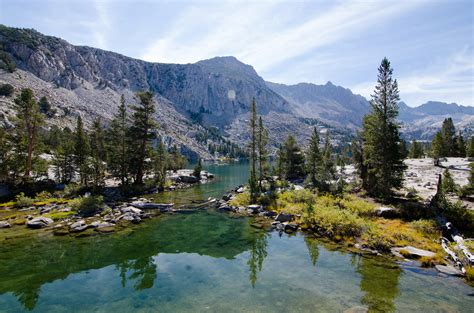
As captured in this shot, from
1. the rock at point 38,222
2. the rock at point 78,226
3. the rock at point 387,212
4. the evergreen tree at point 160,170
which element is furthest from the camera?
the evergreen tree at point 160,170

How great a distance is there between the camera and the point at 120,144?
4944 centimetres

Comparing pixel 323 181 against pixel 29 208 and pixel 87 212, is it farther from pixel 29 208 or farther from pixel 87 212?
pixel 29 208

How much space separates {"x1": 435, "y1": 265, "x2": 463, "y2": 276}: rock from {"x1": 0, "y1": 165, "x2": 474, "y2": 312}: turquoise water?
65cm

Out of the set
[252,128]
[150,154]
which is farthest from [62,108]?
[252,128]

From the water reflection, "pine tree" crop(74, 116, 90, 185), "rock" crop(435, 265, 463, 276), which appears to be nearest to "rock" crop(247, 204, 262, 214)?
the water reflection

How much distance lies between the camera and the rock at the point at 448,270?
15.9 m

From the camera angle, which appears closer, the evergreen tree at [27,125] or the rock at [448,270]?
the rock at [448,270]

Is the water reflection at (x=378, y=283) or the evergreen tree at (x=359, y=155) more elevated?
the evergreen tree at (x=359, y=155)

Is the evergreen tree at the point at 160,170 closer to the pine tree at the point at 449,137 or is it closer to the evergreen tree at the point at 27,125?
the evergreen tree at the point at 27,125

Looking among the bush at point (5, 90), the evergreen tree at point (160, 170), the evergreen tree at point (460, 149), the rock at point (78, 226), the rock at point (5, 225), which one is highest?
the bush at point (5, 90)

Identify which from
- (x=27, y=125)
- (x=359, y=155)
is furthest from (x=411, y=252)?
(x=27, y=125)

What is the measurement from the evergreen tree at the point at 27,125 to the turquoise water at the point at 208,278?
27948 mm

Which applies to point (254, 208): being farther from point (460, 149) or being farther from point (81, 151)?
point (460, 149)

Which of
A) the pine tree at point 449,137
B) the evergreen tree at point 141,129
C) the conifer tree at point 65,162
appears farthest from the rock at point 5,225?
the pine tree at point 449,137
